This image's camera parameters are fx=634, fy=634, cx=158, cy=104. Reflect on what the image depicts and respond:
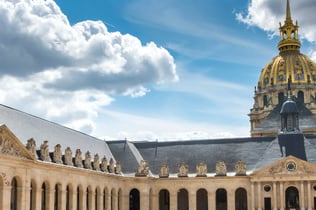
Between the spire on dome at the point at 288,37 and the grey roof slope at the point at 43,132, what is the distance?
82755 mm

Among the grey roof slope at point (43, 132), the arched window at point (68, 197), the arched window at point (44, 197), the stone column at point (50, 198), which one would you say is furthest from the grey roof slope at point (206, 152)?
the arched window at point (44, 197)

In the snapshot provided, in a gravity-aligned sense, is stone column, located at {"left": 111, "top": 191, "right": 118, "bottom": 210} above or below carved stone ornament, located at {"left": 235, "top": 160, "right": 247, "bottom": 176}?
below

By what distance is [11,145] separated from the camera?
57969mm

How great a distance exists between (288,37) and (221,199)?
80438 mm

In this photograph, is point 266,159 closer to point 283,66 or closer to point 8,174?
point 8,174

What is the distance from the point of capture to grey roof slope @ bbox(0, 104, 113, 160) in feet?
211

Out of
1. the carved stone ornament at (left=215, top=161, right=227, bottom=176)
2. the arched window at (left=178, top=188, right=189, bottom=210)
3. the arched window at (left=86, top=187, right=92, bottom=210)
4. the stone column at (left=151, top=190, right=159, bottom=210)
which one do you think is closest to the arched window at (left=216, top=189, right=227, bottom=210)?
the carved stone ornament at (left=215, top=161, right=227, bottom=176)

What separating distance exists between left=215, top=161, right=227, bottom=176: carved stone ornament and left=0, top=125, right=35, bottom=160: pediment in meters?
34.9

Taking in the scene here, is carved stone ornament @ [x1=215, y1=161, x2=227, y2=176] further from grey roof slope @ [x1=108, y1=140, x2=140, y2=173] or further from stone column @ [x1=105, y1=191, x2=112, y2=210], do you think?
stone column @ [x1=105, y1=191, x2=112, y2=210]

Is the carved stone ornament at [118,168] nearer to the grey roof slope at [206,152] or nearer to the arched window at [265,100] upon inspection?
the grey roof slope at [206,152]

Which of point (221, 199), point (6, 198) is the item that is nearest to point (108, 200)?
point (221, 199)

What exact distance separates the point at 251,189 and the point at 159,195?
13.5 meters

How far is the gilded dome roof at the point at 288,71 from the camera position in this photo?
151250 millimetres

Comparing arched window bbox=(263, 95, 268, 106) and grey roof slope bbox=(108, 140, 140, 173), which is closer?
grey roof slope bbox=(108, 140, 140, 173)
